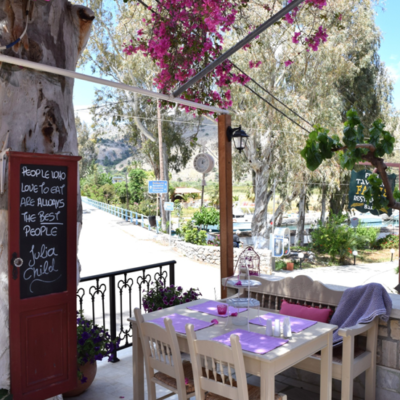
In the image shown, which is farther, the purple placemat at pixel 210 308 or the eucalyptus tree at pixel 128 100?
the eucalyptus tree at pixel 128 100

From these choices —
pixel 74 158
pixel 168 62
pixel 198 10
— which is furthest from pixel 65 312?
pixel 198 10

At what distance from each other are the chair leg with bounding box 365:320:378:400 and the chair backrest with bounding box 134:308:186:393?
159 cm

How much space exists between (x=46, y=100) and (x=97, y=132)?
883 inches

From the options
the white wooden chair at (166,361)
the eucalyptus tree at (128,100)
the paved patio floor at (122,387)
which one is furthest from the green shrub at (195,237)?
the white wooden chair at (166,361)

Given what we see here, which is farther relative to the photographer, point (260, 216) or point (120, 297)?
point (260, 216)

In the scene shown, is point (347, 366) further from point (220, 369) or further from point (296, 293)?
point (220, 369)

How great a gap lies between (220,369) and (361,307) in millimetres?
1463

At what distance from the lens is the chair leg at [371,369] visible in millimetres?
3453

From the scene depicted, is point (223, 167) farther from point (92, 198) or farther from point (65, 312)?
point (92, 198)

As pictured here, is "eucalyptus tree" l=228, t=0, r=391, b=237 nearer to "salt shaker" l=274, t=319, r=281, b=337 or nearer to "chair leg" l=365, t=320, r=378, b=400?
"chair leg" l=365, t=320, r=378, b=400

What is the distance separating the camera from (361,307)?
3.48m

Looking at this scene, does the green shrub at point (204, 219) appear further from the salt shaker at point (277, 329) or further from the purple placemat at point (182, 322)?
the salt shaker at point (277, 329)

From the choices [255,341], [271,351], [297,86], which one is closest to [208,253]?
[297,86]

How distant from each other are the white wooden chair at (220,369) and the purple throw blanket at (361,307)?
3.39 feet
